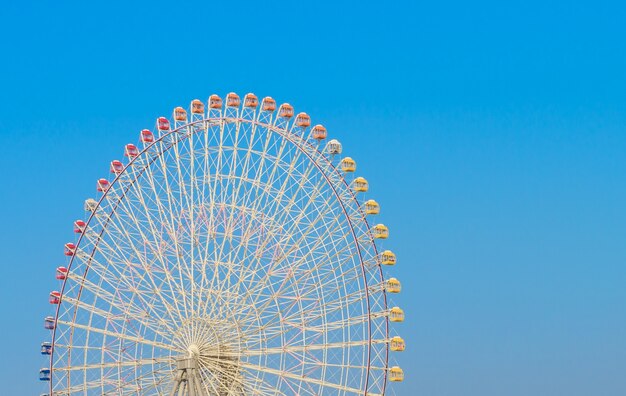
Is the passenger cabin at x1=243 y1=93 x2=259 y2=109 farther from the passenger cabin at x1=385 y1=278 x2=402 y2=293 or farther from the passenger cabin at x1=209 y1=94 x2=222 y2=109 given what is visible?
the passenger cabin at x1=385 y1=278 x2=402 y2=293

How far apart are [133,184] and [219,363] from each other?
11639mm

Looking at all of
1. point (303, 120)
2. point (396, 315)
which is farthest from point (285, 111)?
point (396, 315)

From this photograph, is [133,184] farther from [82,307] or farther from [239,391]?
[239,391]

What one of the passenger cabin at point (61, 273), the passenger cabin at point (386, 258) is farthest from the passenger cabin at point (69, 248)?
the passenger cabin at point (386, 258)

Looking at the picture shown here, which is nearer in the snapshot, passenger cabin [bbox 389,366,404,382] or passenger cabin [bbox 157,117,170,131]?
passenger cabin [bbox 389,366,404,382]

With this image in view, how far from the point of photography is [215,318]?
86812 millimetres

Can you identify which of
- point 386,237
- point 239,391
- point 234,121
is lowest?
point 239,391

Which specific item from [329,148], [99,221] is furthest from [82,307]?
[329,148]

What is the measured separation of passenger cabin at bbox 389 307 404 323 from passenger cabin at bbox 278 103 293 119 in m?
12.6

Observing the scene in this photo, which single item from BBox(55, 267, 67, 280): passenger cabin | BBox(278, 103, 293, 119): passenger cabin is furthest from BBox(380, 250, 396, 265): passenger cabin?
BBox(55, 267, 67, 280): passenger cabin

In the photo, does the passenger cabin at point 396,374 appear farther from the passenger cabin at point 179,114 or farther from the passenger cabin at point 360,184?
the passenger cabin at point 179,114

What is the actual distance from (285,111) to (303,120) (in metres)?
1.24

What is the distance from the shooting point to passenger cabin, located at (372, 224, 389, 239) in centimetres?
8678

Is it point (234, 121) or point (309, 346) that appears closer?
point (309, 346)
